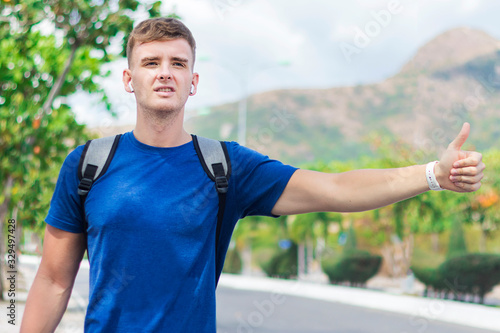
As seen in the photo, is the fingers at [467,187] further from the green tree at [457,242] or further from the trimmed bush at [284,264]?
the trimmed bush at [284,264]

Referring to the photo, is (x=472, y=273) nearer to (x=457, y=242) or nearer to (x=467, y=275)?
(x=467, y=275)

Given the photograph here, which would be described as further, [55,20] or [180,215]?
[55,20]

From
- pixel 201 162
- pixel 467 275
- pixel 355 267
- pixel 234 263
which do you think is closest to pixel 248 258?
pixel 234 263

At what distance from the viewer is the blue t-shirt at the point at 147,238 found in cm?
190

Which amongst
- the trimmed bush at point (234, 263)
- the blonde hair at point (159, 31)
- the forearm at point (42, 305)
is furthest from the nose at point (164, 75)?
the trimmed bush at point (234, 263)

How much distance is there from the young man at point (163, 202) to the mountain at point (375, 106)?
138047 millimetres

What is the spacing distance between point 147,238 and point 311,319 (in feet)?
49.7

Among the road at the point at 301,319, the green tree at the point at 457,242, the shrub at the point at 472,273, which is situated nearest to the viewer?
the road at the point at 301,319

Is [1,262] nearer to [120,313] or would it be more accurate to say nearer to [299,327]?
[299,327]

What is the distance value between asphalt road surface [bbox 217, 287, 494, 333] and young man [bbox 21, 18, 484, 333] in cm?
1216

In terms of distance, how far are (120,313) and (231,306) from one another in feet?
59.4

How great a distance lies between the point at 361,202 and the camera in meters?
1.98

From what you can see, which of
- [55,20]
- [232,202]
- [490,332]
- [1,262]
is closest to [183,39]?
[232,202]

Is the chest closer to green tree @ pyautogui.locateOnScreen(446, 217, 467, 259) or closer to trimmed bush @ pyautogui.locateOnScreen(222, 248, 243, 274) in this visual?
green tree @ pyautogui.locateOnScreen(446, 217, 467, 259)
